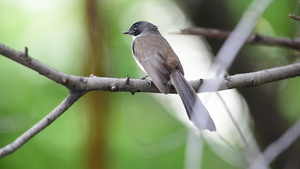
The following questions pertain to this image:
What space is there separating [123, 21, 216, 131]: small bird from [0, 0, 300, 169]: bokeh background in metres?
0.21

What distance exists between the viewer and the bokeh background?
11.6ft

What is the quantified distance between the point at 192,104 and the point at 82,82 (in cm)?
96

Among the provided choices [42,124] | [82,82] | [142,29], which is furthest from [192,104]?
[142,29]

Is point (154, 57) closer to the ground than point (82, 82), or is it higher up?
closer to the ground

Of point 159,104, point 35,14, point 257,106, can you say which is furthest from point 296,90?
point 35,14

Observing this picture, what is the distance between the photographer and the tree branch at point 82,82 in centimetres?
208

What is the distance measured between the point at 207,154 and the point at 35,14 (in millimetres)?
2305

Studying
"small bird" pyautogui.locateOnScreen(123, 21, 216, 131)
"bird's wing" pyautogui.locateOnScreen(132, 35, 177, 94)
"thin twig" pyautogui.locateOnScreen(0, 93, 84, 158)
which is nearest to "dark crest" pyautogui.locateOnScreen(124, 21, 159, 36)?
"small bird" pyautogui.locateOnScreen(123, 21, 216, 131)

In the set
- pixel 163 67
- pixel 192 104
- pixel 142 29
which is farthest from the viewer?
pixel 142 29

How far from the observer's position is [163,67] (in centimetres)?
349

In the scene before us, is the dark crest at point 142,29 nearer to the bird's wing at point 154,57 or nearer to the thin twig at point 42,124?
the bird's wing at point 154,57

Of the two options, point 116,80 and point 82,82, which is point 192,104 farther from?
point 82,82

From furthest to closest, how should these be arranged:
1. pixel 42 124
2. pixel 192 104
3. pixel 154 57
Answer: pixel 154 57
pixel 192 104
pixel 42 124

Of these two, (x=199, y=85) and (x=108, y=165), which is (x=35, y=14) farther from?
(x=199, y=85)
